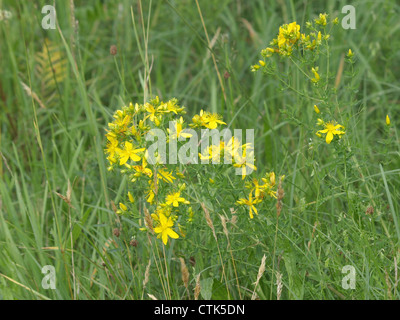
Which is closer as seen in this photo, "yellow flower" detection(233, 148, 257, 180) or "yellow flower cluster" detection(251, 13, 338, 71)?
"yellow flower" detection(233, 148, 257, 180)

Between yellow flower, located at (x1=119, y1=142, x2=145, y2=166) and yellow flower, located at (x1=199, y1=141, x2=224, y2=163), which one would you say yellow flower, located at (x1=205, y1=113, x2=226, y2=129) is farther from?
yellow flower, located at (x1=119, y1=142, x2=145, y2=166)

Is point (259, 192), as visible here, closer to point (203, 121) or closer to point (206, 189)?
point (206, 189)

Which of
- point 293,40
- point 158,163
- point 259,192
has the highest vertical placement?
point 293,40

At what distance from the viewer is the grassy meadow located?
1872 millimetres

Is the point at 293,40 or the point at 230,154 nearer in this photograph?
the point at 230,154

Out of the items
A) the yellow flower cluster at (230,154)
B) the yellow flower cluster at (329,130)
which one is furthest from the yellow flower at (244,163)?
the yellow flower cluster at (329,130)

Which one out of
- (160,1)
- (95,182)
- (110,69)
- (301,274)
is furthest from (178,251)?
(160,1)

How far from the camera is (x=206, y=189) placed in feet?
6.02

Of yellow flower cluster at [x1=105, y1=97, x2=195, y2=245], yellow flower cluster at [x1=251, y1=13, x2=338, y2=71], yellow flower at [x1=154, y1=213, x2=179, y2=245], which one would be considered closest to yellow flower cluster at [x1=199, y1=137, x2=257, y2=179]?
yellow flower cluster at [x1=105, y1=97, x2=195, y2=245]

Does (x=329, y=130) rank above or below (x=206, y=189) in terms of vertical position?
above

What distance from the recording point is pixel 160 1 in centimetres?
369

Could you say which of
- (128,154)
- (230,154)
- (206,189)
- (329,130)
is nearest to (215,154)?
(230,154)

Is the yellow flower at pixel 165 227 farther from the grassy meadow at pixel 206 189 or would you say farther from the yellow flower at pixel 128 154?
the yellow flower at pixel 128 154

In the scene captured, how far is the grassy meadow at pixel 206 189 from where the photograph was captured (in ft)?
6.14
